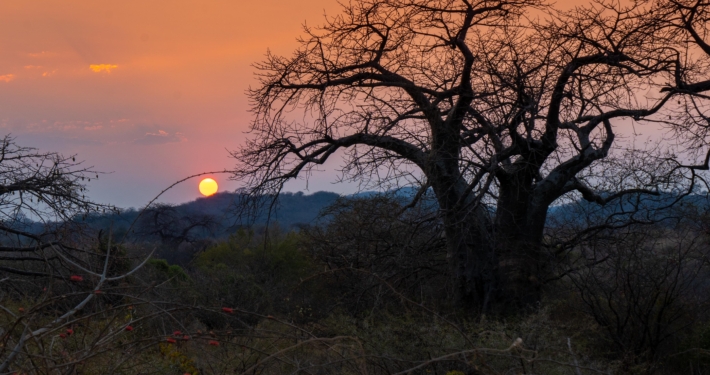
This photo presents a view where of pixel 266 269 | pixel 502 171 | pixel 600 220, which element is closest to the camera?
pixel 502 171

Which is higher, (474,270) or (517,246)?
(517,246)

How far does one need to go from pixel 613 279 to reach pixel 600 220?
2.98 meters

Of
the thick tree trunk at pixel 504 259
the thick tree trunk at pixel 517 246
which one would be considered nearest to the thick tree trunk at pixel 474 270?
the thick tree trunk at pixel 504 259

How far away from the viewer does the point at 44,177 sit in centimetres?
Result: 1089

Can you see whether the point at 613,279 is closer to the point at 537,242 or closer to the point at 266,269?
the point at 537,242

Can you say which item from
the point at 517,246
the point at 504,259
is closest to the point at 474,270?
the point at 504,259

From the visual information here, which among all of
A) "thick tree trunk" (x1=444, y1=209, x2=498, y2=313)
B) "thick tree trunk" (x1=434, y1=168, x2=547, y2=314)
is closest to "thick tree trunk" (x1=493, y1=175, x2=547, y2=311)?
"thick tree trunk" (x1=434, y1=168, x2=547, y2=314)

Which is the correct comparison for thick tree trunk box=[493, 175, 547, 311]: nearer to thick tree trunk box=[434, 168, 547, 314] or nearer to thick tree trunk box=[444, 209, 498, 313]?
thick tree trunk box=[434, 168, 547, 314]

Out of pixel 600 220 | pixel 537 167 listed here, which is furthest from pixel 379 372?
pixel 600 220

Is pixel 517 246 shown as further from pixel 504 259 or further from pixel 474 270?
pixel 474 270

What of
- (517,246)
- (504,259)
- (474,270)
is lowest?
(474,270)

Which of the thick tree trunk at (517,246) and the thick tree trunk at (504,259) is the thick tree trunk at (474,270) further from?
the thick tree trunk at (517,246)

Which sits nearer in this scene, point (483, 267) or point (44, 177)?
point (44, 177)

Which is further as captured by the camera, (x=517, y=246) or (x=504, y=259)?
(x=504, y=259)
